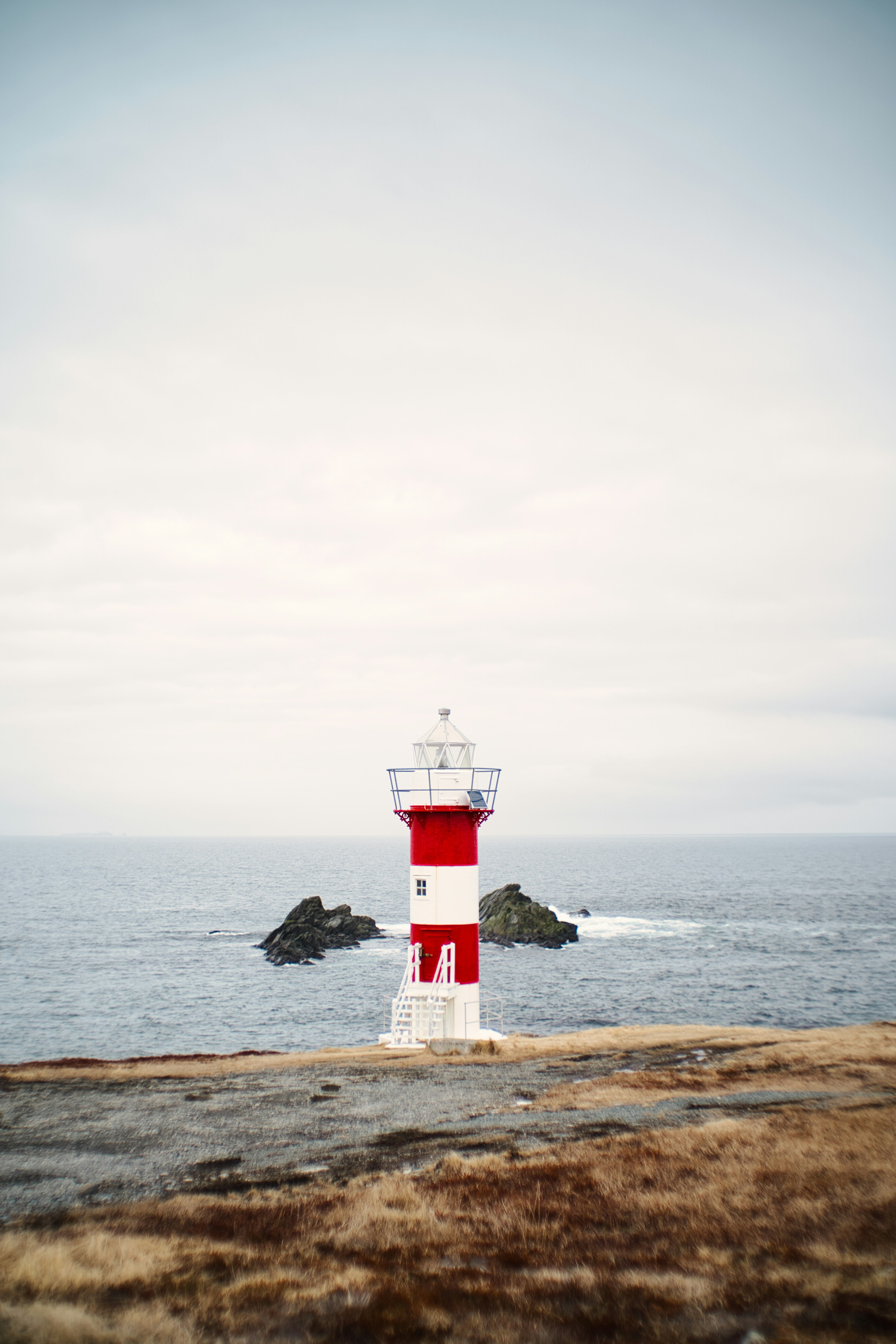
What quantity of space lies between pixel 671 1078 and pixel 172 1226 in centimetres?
992

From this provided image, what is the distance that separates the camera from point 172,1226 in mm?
8867

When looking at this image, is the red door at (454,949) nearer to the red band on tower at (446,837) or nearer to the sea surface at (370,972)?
the red band on tower at (446,837)

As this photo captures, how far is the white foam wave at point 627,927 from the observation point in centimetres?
7425

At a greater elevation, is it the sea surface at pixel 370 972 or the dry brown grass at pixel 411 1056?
the dry brown grass at pixel 411 1056

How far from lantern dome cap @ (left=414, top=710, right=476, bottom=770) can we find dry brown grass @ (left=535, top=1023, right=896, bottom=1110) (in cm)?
936

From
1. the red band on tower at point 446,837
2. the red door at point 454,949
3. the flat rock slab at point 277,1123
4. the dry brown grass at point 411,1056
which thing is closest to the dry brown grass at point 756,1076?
the flat rock slab at point 277,1123

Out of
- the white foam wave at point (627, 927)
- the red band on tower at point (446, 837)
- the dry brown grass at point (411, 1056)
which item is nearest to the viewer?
the dry brown grass at point (411, 1056)

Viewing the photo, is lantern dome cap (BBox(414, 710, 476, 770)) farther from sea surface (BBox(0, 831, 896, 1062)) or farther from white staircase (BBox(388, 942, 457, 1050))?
sea surface (BBox(0, 831, 896, 1062))

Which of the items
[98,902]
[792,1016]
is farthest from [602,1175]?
[98,902]

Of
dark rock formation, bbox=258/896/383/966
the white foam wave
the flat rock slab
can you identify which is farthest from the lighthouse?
the white foam wave

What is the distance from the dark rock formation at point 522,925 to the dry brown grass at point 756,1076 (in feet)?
173

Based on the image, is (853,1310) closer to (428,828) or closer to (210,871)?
(428,828)

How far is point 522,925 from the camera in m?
72.2

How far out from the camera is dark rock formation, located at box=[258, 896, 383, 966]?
64.2m
